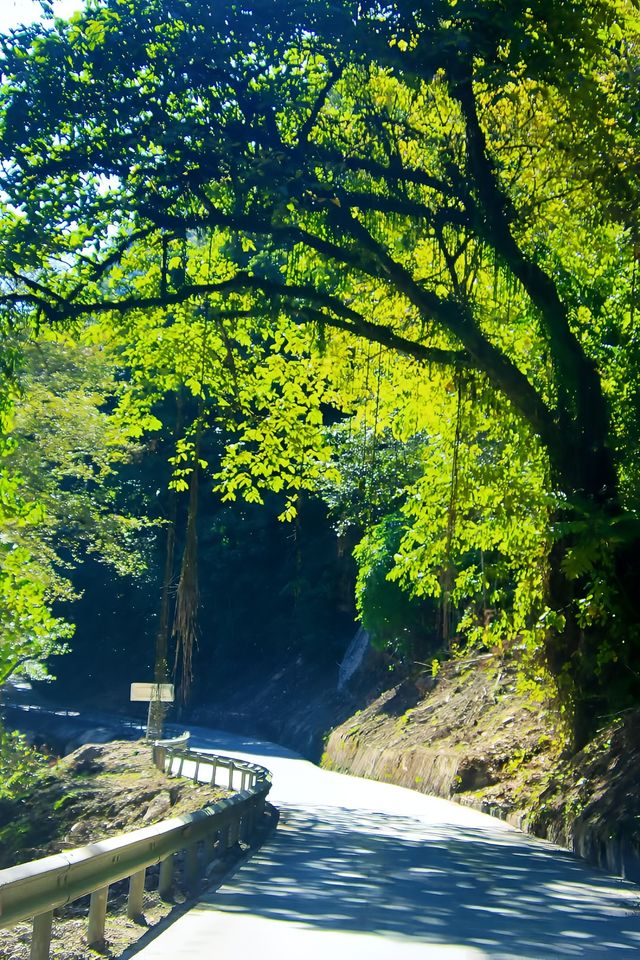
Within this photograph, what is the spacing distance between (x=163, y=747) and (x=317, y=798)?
5.54 m

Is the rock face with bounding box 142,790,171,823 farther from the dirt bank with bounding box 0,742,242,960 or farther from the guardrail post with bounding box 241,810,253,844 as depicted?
the guardrail post with bounding box 241,810,253,844

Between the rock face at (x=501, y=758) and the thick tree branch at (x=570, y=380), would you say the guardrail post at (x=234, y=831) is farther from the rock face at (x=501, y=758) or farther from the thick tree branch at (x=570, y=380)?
the thick tree branch at (x=570, y=380)

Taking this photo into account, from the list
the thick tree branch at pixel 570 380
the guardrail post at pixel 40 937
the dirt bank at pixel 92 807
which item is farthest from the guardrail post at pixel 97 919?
the thick tree branch at pixel 570 380

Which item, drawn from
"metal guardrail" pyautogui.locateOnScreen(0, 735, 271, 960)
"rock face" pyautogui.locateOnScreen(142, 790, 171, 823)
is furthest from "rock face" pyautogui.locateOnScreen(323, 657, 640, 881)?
"rock face" pyautogui.locateOnScreen(142, 790, 171, 823)

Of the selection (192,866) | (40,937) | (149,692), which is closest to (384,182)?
(192,866)

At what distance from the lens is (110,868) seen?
845 cm

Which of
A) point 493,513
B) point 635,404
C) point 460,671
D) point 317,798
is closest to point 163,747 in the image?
point 317,798

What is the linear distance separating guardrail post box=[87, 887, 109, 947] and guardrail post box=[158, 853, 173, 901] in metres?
2.11

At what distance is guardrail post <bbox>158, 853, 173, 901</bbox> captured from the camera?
422 inches

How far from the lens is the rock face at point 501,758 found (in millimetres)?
14938

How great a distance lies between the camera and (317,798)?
23.2 meters

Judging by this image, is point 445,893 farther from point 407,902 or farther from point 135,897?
point 135,897

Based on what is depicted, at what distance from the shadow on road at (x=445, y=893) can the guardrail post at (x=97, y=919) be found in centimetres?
160

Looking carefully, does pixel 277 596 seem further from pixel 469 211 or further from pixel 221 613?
pixel 469 211
